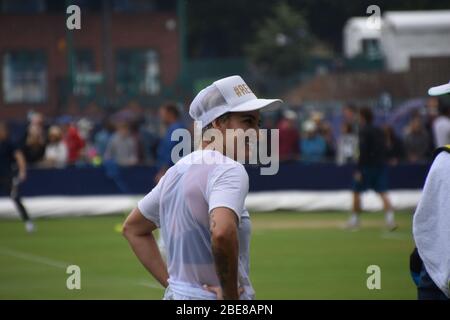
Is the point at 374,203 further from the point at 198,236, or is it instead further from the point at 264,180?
the point at 198,236

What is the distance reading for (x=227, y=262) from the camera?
18.0ft

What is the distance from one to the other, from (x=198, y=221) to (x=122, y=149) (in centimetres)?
2081

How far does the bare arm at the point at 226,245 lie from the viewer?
5457mm

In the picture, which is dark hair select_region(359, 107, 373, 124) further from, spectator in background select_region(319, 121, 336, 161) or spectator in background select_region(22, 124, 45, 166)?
spectator in background select_region(22, 124, 45, 166)

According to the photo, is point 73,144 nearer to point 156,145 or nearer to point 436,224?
point 156,145

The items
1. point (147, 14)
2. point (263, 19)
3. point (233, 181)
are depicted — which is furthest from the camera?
point (263, 19)

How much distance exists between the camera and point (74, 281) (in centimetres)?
1442

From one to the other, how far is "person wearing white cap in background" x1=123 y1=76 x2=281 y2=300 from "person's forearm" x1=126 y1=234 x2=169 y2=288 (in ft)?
0.52

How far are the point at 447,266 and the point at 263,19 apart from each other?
56.7 meters

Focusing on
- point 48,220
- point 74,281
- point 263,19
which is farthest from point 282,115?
point 263,19

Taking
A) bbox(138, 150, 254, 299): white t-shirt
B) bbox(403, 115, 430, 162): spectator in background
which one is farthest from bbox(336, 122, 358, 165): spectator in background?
bbox(138, 150, 254, 299): white t-shirt

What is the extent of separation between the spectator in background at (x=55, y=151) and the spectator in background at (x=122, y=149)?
7.18 feet

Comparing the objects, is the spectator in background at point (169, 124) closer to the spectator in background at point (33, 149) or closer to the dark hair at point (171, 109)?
the dark hair at point (171, 109)

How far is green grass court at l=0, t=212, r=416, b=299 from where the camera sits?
45.5 feet
